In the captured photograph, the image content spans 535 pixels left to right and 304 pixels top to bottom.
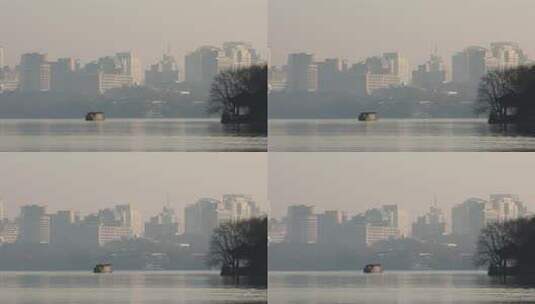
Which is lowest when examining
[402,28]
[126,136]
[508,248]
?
[508,248]

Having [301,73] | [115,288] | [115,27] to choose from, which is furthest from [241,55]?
[115,288]

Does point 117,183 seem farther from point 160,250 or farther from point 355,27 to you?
point 355,27

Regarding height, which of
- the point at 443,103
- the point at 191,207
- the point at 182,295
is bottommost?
the point at 182,295

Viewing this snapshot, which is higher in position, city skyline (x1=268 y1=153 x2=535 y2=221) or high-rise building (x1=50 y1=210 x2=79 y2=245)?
city skyline (x1=268 y1=153 x2=535 y2=221)

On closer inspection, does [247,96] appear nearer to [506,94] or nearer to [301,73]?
[301,73]

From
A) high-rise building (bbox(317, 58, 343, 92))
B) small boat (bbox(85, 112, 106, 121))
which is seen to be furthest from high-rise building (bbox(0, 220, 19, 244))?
high-rise building (bbox(317, 58, 343, 92))

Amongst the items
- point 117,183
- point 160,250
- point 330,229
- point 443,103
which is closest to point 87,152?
point 117,183

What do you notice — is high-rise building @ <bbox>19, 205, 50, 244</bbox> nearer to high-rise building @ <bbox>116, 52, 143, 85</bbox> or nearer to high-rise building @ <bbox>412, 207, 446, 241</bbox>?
high-rise building @ <bbox>116, 52, 143, 85</bbox>
